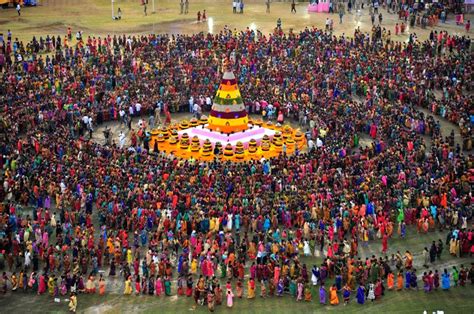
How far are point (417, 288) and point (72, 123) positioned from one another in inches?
992

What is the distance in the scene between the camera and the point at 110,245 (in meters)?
33.8

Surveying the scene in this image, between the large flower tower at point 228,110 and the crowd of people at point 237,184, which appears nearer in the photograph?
the crowd of people at point 237,184

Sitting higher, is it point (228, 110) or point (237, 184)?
point (228, 110)

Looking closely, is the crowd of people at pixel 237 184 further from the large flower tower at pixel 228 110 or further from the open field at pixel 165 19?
the open field at pixel 165 19

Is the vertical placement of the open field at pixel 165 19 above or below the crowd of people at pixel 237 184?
above

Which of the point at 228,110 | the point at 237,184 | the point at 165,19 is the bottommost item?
the point at 237,184

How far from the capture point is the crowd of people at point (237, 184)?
3244 centimetres

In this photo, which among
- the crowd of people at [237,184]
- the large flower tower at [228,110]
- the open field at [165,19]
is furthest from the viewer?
the open field at [165,19]

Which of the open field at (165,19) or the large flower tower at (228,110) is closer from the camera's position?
the large flower tower at (228,110)

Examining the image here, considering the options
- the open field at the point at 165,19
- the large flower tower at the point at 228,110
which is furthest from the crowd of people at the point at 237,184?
the open field at the point at 165,19

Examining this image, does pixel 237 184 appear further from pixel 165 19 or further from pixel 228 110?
pixel 165 19

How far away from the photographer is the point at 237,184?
1518 inches

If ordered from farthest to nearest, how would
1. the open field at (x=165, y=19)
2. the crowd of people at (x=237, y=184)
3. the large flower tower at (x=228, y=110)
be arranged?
the open field at (x=165, y=19), the large flower tower at (x=228, y=110), the crowd of people at (x=237, y=184)

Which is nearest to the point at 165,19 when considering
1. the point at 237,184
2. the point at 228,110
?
the point at 228,110
